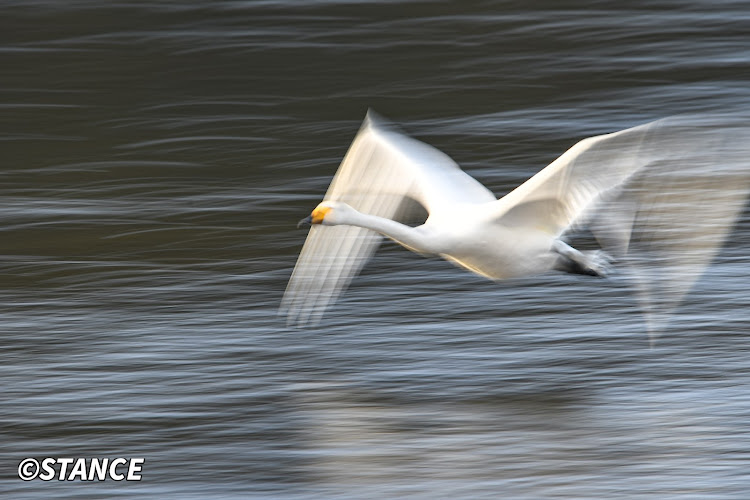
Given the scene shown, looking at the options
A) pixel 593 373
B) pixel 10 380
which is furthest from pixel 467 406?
pixel 10 380

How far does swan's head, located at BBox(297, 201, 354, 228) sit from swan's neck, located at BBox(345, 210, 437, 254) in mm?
26

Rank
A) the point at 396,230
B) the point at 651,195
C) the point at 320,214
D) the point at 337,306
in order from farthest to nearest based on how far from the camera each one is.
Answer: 1. the point at 337,306
2. the point at 320,214
3. the point at 396,230
4. the point at 651,195

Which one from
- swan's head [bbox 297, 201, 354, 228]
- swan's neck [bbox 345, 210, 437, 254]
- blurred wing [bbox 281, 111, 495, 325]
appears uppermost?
blurred wing [bbox 281, 111, 495, 325]

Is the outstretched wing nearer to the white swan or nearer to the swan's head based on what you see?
the white swan

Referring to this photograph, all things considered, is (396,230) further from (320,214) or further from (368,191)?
(368,191)

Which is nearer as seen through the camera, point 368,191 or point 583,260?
point 583,260

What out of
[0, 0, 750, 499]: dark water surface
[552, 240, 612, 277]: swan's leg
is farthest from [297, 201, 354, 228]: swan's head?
[552, 240, 612, 277]: swan's leg

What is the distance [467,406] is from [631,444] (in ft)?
2.54

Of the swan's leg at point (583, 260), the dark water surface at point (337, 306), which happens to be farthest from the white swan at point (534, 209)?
the dark water surface at point (337, 306)

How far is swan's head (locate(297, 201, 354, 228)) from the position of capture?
7.00 metres

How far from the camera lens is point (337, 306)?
803 cm

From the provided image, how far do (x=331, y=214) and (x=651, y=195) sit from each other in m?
1.39

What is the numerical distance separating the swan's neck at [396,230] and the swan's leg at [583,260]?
0.56 meters

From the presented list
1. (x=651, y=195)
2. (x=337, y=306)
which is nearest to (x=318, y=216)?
(x=337, y=306)
